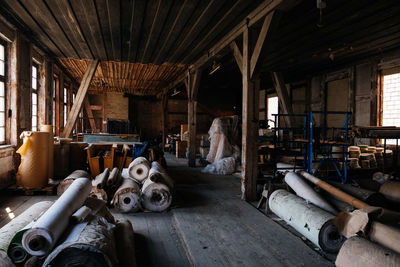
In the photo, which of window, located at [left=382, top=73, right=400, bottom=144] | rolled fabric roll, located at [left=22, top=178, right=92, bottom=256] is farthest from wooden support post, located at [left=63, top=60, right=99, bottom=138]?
window, located at [left=382, top=73, right=400, bottom=144]

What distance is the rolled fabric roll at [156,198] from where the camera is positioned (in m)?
4.07

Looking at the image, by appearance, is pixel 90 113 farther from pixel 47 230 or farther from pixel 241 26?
pixel 47 230

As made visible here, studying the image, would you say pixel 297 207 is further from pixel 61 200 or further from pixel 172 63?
pixel 172 63

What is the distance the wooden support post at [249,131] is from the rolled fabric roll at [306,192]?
2.51 feet

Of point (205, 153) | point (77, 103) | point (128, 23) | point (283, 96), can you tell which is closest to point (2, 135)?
point (77, 103)

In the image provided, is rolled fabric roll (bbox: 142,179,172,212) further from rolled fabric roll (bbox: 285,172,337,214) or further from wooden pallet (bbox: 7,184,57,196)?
wooden pallet (bbox: 7,184,57,196)

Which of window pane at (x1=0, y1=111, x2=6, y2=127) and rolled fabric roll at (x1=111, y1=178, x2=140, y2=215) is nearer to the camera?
rolled fabric roll at (x1=111, y1=178, x2=140, y2=215)

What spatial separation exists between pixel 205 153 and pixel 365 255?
8100mm

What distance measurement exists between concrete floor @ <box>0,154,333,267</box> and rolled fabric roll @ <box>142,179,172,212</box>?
0.42ft

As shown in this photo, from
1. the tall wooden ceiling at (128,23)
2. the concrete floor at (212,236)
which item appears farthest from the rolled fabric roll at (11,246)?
the tall wooden ceiling at (128,23)

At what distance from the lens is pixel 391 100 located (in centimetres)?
755

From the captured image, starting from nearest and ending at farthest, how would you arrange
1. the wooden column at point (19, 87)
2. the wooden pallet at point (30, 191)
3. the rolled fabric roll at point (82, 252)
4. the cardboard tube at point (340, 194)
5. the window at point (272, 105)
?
1. the rolled fabric roll at point (82, 252)
2. the cardboard tube at point (340, 194)
3. the wooden pallet at point (30, 191)
4. the wooden column at point (19, 87)
5. the window at point (272, 105)

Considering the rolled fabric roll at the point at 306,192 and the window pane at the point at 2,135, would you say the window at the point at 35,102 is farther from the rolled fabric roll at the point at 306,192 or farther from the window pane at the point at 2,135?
the rolled fabric roll at the point at 306,192

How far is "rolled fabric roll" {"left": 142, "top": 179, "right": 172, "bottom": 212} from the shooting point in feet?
13.3
